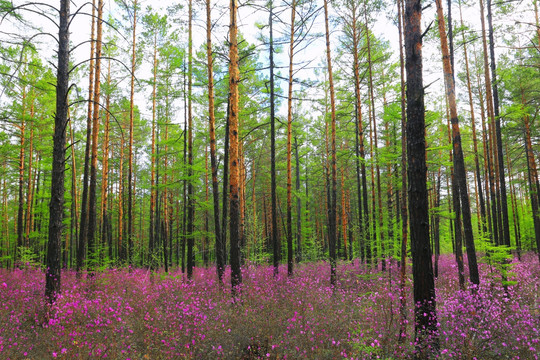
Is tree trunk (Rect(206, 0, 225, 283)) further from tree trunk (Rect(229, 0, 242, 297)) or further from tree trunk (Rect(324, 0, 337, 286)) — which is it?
tree trunk (Rect(324, 0, 337, 286))

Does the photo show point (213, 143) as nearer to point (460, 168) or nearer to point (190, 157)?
point (190, 157)

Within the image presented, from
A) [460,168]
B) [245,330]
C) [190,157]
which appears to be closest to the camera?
[245,330]

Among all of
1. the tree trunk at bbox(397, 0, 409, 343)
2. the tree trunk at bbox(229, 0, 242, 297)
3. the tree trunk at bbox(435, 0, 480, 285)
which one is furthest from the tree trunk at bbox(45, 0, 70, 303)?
the tree trunk at bbox(435, 0, 480, 285)

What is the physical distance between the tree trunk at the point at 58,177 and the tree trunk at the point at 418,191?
21.2 ft

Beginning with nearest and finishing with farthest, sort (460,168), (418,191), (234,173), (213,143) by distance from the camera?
(418,191), (234,173), (460,168), (213,143)

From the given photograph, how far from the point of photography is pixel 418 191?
436 centimetres

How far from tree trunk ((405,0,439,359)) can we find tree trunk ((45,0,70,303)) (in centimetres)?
646

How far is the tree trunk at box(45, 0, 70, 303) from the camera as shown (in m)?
5.43

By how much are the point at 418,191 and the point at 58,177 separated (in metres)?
6.62

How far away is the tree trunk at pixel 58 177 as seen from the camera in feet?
17.8

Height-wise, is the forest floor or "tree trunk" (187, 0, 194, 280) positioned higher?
"tree trunk" (187, 0, 194, 280)

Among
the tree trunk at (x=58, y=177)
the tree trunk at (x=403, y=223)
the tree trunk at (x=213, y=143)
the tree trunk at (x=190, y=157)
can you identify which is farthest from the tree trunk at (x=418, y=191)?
the tree trunk at (x=190, y=157)

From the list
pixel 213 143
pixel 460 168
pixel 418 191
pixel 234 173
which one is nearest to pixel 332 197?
pixel 460 168

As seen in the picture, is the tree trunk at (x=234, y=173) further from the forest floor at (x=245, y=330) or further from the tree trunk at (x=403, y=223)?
the tree trunk at (x=403, y=223)
